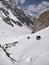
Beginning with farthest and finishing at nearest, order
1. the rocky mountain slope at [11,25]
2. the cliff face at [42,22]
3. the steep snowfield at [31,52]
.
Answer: the rocky mountain slope at [11,25] → the cliff face at [42,22] → the steep snowfield at [31,52]

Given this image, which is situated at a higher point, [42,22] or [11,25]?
[11,25]

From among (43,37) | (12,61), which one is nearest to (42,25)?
(43,37)

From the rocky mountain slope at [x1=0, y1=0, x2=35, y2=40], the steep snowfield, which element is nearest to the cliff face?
the rocky mountain slope at [x1=0, y1=0, x2=35, y2=40]

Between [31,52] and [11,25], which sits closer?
[31,52]

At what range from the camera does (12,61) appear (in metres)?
26.8

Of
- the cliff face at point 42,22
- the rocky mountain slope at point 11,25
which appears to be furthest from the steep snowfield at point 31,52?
the rocky mountain slope at point 11,25

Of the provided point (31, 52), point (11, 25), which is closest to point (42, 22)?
point (31, 52)

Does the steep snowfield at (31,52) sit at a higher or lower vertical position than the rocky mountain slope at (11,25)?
lower

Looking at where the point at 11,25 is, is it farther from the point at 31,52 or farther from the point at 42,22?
the point at 31,52

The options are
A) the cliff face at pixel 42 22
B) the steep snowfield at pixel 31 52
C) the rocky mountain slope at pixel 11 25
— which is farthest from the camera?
the rocky mountain slope at pixel 11 25

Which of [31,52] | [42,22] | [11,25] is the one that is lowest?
[31,52]

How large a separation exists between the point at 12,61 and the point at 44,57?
554 centimetres

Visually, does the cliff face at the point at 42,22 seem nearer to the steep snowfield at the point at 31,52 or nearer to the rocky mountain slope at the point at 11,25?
the rocky mountain slope at the point at 11,25

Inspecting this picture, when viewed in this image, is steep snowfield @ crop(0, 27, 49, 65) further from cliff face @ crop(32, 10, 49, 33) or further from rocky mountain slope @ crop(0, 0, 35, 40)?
rocky mountain slope @ crop(0, 0, 35, 40)
